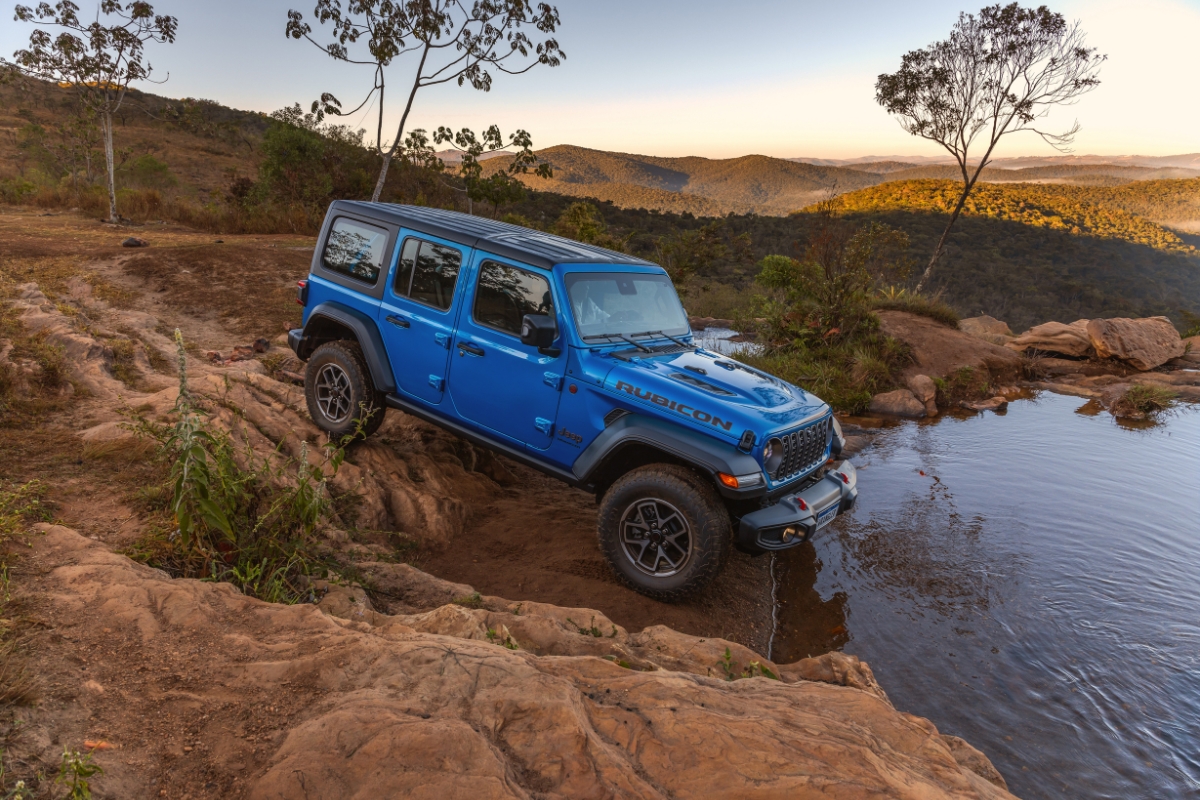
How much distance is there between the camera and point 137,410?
4.49 metres

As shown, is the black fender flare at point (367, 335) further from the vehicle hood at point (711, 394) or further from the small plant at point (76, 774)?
the small plant at point (76, 774)

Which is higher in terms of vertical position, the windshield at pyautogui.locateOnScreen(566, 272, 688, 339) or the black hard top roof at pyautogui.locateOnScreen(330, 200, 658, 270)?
the black hard top roof at pyautogui.locateOnScreen(330, 200, 658, 270)

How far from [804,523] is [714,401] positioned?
39.2 inches

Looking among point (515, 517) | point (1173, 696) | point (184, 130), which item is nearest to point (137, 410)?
point (515, 517)

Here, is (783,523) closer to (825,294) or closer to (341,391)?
(341,391)

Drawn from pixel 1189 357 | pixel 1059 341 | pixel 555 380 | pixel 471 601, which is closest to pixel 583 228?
pixel 1059 341

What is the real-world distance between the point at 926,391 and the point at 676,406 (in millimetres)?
7992

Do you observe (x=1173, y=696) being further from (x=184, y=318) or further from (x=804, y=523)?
(x=184, y=318)

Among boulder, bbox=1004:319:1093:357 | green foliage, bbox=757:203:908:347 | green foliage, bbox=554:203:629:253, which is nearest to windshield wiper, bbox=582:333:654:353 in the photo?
green foliage, bbox=757:203:908:347

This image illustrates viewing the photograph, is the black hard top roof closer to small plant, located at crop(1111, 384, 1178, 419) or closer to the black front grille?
the black front grille

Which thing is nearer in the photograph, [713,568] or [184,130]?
[713,568]

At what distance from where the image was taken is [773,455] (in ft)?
13.2

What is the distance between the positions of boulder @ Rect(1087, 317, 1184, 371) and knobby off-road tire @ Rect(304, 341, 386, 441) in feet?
49.9

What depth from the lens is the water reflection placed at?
135 inches
